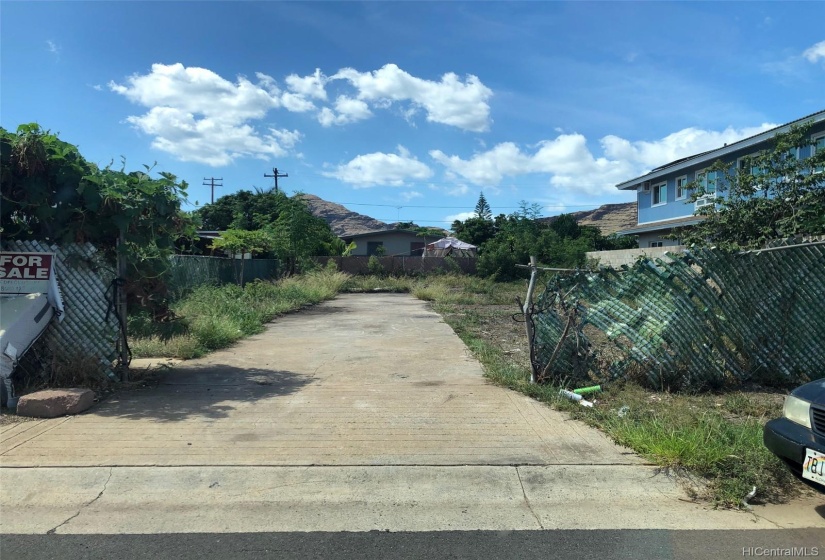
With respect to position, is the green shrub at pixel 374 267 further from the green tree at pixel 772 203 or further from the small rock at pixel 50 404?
the small rock at pixel 50 404

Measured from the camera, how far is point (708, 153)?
75.9ft

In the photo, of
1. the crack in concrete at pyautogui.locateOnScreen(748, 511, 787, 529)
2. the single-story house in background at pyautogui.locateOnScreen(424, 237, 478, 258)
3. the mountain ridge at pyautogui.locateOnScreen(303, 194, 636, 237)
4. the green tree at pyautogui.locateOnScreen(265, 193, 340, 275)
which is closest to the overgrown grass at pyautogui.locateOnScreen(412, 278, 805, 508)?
the crack in concrete at pyautogui.locateOnScreen(748, 511, 787, 529)

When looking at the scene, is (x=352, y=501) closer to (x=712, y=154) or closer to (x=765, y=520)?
(x=765, y=520)

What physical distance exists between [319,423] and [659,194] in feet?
88.0

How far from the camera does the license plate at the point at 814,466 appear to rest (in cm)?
362

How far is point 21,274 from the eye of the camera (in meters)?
6.62

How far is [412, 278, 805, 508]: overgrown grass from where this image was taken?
4410mm

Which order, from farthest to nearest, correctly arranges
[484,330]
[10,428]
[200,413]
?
[484,330], [200,413], [10,428]

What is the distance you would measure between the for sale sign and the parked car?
7.53 m

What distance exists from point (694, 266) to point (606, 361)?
165 cm

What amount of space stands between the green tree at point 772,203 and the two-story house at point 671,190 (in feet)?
27.9

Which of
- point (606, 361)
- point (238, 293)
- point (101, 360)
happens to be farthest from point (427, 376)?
point (238, 293)

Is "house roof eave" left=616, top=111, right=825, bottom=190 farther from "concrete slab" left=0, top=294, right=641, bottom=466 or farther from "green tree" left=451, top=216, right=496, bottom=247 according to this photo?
"green tree" left=451, top=216, right=496, bottom=247

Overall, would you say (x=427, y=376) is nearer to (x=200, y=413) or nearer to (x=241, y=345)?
(x=200, y=413)
